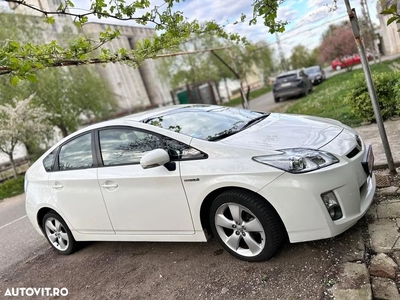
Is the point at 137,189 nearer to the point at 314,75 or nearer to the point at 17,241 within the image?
the point at 17,241

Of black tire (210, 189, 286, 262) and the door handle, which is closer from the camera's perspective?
black tire (210, 189, 286, 262)

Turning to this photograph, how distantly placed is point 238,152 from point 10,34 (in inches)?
635

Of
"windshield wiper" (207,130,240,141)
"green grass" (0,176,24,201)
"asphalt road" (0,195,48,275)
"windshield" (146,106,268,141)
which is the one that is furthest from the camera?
"green grass" (0,176,24,201)

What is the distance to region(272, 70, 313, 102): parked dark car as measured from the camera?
17.0 meters

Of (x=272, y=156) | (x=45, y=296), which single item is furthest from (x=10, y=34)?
(x=272, y=156)

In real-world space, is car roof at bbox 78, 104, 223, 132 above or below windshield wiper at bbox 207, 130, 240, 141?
above

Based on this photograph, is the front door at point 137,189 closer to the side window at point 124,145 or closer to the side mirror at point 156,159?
the side window at point 124,145

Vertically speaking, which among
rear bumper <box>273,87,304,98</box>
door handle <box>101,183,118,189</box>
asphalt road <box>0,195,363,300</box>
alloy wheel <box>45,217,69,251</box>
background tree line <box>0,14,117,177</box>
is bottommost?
asphalt road <box>0,195,363,300</box>

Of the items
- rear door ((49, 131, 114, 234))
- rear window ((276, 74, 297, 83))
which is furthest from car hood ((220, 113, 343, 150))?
rear window ((276, 74, 297, 83))

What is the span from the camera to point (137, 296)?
3.32m

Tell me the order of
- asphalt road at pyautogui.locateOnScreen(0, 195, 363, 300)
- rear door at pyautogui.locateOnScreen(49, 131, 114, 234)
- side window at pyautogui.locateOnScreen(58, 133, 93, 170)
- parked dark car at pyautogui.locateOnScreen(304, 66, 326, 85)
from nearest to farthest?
1. asphalt road at pyautogui.locateOnScreen(0, 195, 363, 300)
2. rear door at pyautogui.locateOnScreen(49, 131, 114, 234)
3. side window at pyautogui.locateOnScreen(58, 133, 93, 170)
4. parked dark car at pyautogui.locateOnScreen(304, 66, 326, 85)

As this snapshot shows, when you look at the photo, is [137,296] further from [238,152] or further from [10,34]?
[10,34]

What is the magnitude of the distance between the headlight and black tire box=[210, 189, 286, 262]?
1.10ft

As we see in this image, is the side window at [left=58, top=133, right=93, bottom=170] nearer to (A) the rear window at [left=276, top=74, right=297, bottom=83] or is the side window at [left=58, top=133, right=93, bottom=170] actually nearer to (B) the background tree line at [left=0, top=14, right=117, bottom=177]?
(B) the background tree line at [left=0, top=14, right=117, bottom=177]
